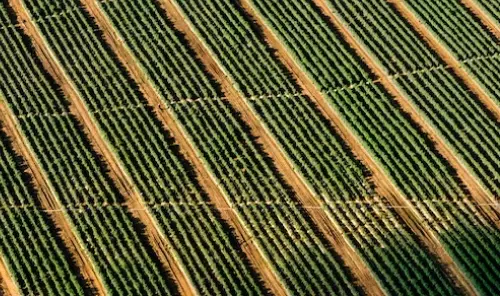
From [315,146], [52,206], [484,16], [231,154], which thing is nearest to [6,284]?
[52,206]

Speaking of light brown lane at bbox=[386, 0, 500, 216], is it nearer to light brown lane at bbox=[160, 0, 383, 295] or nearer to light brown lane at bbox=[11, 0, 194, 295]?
light brown lane at bbox=[160, 0, 383, 295]

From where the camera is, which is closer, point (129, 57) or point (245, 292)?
point (245, 292)

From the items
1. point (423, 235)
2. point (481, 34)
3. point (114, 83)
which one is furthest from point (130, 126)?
point (481, 34)

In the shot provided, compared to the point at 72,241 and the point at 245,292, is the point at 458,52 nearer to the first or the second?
the point at 245,292

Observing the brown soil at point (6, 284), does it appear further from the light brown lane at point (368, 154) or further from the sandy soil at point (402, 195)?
the sandy soil at point (402, 195)

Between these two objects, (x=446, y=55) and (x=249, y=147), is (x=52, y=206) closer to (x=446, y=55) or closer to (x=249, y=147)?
(x=249, y=147)

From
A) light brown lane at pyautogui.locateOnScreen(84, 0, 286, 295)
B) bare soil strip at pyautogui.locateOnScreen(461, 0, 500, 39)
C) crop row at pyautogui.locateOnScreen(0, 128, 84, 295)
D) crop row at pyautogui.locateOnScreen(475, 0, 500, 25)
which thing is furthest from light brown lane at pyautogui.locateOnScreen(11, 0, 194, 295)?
crop row at pyautogui.locateOnScreen(475, 0, 500, 25)
